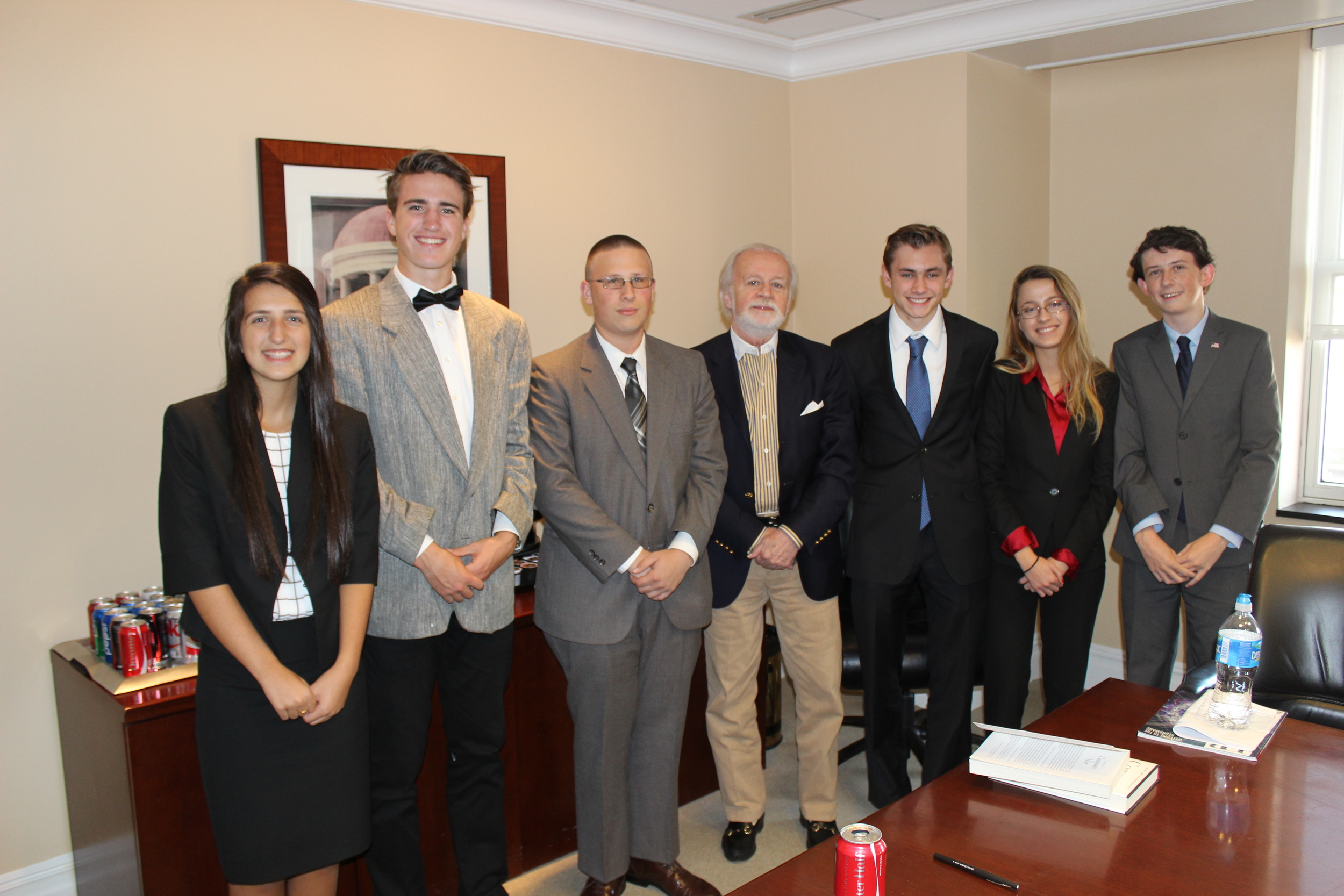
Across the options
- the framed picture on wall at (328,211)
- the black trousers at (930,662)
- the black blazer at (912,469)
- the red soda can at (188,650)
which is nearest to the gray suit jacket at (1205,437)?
the black blazer at (912,469)

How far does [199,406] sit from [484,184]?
6.05 feet

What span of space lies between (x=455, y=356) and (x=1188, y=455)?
233 cm

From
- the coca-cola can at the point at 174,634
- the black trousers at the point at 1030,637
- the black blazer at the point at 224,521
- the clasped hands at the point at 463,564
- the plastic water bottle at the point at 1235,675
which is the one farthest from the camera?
the black trousers at the point at 1030,637

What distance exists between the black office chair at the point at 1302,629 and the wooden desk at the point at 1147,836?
50cm

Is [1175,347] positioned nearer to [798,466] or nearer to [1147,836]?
[798,466]

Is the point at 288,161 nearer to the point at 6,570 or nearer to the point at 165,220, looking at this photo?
the point at 165,220

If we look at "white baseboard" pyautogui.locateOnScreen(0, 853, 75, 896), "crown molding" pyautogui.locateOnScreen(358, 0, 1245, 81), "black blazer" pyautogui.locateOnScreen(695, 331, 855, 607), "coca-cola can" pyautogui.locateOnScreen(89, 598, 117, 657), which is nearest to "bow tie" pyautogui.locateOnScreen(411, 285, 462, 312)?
"black blazer" pyautogui.locateOnScreen(695, 331, 855, 607)

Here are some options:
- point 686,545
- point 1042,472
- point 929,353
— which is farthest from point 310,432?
point 1042,472

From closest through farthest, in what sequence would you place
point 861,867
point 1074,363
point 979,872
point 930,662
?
point 861,867
point 979,872
point 1074,363
point 930,662

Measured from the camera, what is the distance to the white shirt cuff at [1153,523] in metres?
3.15

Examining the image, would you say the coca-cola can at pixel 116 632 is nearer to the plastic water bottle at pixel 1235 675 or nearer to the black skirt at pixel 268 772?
the black skirt at pixel 268 772

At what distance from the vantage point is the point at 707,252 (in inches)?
175

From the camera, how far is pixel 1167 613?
3203 millimetres

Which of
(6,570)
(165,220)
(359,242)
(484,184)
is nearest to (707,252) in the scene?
(484,184)
